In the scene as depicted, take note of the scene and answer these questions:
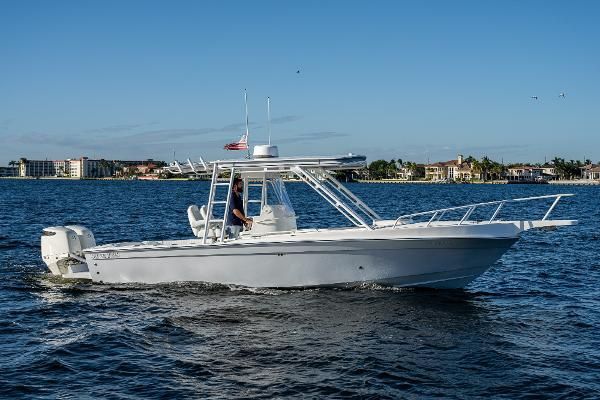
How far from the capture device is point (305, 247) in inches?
574

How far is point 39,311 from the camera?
14211 millimetres

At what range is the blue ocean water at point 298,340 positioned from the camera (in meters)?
9.58

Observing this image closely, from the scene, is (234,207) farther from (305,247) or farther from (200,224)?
(305,247)

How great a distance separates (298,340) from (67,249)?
7.94 meters

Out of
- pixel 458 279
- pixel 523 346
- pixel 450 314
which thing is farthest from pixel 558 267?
pixel 523 346

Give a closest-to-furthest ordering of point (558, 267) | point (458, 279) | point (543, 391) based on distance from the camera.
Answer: point (543, 391)
point (458, 279)
point (558, 267)

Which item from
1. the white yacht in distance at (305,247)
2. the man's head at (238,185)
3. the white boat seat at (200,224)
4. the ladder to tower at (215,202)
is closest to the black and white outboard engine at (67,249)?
the white yacht in distance at (305,247)

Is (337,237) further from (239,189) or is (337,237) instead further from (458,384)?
(458,384)

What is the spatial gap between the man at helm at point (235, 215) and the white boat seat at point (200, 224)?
33 centimetres

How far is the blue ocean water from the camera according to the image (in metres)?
9.58

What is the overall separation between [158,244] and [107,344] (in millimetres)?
4741

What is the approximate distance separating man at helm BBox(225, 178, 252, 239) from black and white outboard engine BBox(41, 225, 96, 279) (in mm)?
3873

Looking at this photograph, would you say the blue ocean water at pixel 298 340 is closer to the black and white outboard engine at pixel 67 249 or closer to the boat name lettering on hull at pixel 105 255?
the black and white outboard engine at pixel 67 249

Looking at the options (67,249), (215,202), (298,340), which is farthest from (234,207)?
(298,340)
